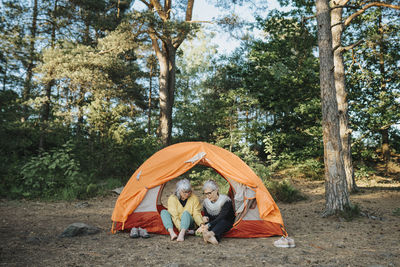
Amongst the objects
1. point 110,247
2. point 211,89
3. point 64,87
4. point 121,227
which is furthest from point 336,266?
point 211,89

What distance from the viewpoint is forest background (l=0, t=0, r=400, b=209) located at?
Answer: 27.2ft

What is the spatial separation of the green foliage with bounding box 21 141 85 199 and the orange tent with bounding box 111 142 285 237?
12.4 feet

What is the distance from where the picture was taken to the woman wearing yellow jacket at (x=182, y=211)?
404 cm

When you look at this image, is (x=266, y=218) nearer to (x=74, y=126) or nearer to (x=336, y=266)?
(x=336, y=266)

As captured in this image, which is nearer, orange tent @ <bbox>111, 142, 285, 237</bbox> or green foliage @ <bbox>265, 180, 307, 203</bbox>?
orange tent @ <bbox>111, 142, 285, 237</bbox>

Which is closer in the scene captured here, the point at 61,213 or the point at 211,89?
the point at 61,213

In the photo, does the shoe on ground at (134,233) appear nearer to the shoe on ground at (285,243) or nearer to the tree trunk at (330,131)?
the shoe on ground at (285,243)

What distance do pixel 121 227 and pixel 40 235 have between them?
43.7 inches

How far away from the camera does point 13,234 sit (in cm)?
397

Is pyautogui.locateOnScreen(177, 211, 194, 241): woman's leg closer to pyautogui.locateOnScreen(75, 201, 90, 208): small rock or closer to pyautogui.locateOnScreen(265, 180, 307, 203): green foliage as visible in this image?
pyautogui.locateOnScreen(75, 201, 90, 208): small rock

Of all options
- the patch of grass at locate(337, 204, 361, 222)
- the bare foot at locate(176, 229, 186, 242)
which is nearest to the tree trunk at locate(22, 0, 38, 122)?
the bare foot at locate(176, 229, 186, 242)

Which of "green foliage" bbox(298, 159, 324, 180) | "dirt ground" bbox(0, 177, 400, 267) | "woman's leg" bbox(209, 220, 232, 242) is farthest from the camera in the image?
"green foliage" bbox(298, 159, 324, 180)

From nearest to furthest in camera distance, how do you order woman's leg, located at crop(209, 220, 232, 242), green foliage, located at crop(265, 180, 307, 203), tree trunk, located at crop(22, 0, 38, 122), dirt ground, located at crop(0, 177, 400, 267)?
1. dirt ground, located at crop(0, 177, 400, 267)
2. woman's leg, located at crop(209, 220, 232, 242)
3. green foliage, located at crop(265, 180, 307, 203)
4. tree trunk, located at crop(22, 0, 38, 122)

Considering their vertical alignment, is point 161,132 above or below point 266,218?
above
